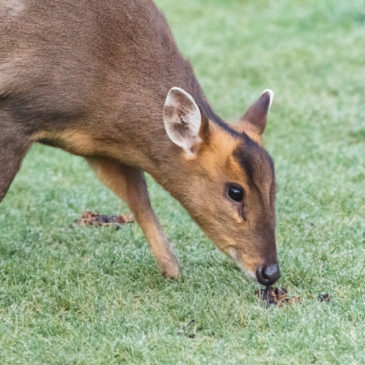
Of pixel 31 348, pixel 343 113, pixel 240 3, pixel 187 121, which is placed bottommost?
pixel 240 3

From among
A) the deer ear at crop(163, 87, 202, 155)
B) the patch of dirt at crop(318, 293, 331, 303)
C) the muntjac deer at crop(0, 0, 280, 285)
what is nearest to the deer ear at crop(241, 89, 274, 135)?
the muntjac deer at crop(0, 0, 280, 285)

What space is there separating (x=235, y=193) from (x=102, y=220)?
227 centimetres

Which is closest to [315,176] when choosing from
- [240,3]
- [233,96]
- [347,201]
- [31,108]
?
[347,201]

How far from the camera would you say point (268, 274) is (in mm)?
5656

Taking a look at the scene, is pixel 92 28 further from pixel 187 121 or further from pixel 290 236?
pixel 290 236

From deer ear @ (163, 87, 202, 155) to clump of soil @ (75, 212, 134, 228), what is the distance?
6.18 ft

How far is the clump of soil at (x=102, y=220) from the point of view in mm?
7687

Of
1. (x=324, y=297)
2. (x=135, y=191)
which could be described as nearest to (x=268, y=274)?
(x=324, y=297)

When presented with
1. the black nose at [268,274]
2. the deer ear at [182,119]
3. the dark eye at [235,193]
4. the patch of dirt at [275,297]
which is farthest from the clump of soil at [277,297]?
the deer ear at [182,119]

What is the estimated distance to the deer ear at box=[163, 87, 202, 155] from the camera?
5777 millimetres

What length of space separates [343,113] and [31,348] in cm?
656

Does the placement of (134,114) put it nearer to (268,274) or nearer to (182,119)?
(182,119)

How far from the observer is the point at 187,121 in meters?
5.88

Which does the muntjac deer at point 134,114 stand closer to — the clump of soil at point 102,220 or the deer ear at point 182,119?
the deer ear at point 182,119
